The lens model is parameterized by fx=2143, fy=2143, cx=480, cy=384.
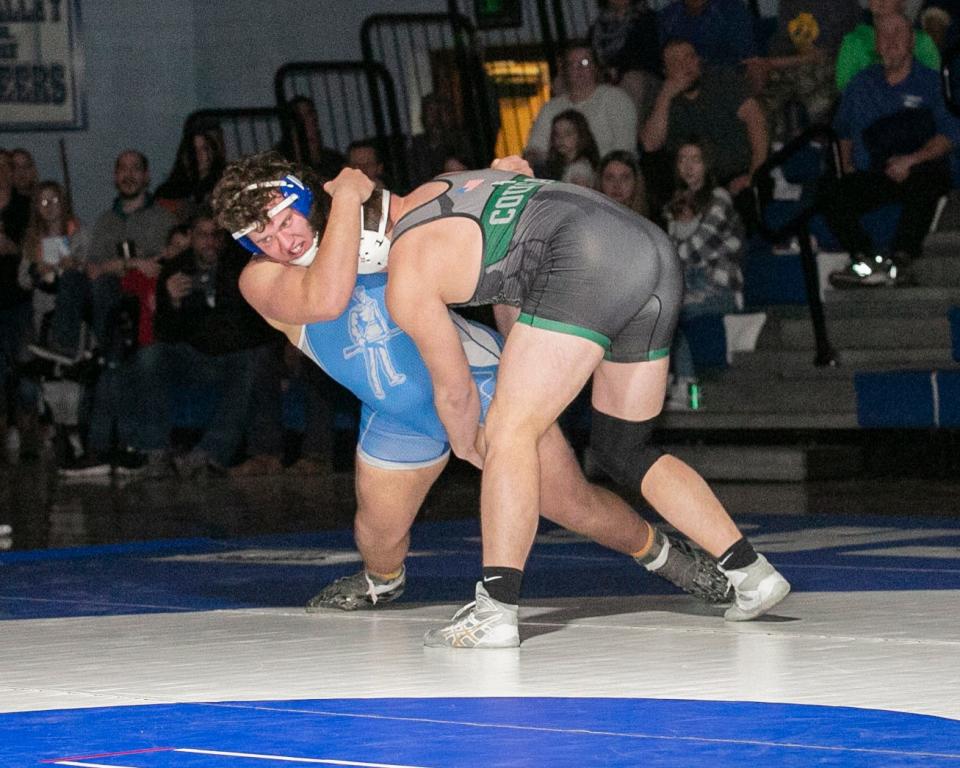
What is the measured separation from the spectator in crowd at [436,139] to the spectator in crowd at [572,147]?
1.83 meters

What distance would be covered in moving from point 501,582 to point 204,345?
258 inches

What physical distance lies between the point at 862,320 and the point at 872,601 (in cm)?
517

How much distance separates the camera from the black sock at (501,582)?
13.9ft

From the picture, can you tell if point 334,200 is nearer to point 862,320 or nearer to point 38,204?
point 862,320

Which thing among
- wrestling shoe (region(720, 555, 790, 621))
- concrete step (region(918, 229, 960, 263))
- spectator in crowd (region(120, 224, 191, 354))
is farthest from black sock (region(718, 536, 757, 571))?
spectator in crowd (region(120, 224, 191, 354))

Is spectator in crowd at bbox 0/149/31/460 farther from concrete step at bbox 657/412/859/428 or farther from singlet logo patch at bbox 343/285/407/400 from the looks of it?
singlet logo patch at bbox 343/285/407/400

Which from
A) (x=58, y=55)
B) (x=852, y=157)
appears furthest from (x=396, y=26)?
(x=852, y=157)

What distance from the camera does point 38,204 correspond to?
39.7ft

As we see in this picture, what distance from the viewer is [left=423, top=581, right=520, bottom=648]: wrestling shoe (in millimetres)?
4215

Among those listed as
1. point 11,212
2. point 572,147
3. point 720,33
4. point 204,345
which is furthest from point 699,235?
point 11,212

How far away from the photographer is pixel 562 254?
4.27m

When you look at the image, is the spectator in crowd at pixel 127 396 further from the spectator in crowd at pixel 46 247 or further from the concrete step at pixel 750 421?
the concrete step at pixel 750 421

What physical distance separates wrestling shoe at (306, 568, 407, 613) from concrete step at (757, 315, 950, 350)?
5118 mm

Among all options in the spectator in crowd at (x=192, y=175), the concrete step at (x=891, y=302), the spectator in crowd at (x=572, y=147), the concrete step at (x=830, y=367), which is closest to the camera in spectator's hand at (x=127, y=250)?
the spectator in crowd at (x=192, y=175)
